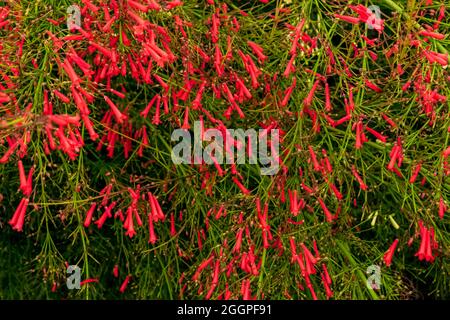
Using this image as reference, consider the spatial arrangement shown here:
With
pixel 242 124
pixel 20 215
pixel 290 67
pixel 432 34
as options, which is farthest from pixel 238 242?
pixel 432 34

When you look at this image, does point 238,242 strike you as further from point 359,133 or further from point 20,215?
point 20,215

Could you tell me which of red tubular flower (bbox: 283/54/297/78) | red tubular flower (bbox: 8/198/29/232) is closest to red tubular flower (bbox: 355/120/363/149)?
red tubular flower (bbox: 283/54/297/78)

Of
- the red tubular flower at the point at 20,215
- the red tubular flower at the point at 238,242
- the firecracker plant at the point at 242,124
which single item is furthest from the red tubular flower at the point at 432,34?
the red tubular flower at the point at 20,215

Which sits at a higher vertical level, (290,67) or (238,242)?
(290,67)

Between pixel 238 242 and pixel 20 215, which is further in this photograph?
pixel 238 242

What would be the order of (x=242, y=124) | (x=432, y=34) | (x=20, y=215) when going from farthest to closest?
(x=242, y=124) < (x=432, y=34) < (x=20, y=215)

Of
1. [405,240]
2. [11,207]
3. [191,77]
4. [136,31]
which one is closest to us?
[136,31]

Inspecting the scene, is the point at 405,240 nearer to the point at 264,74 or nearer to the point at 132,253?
the point at 264,74

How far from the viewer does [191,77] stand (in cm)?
299

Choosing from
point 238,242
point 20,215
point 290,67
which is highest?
point 290,67

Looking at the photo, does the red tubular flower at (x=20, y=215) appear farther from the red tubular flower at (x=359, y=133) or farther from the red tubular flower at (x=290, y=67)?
the red tubular flower at (x=359, y=133)

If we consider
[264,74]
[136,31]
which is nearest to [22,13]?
[136,31]

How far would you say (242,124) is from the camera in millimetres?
3410

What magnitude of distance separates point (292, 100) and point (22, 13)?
1.39m
